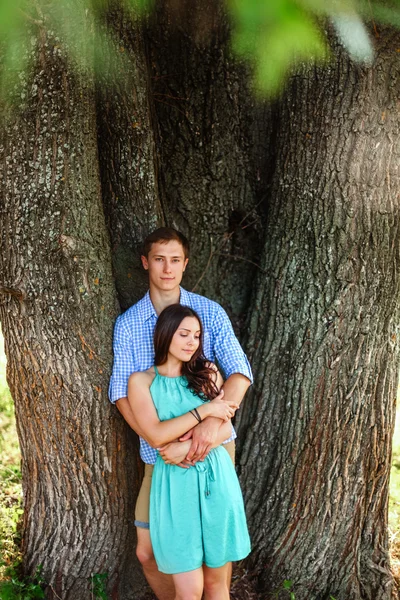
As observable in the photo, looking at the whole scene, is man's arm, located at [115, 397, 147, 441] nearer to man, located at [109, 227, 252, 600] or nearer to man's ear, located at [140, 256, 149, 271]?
man, located at [109, 227, 252, 600]

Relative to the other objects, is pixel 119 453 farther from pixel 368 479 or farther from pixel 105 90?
pixel 105 90

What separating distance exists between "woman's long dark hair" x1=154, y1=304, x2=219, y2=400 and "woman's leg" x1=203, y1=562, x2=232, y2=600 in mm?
885

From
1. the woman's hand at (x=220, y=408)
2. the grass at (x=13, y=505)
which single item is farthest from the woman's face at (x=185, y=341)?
the grass at (x=13, y=505)

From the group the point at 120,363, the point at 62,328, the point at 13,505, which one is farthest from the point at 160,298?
the point at 13,505

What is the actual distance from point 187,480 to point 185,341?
2.35 feet

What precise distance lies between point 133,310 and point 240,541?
1377 millimetres

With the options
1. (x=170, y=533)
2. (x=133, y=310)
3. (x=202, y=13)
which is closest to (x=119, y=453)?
(x=170, y=533)

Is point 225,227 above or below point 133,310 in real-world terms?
above

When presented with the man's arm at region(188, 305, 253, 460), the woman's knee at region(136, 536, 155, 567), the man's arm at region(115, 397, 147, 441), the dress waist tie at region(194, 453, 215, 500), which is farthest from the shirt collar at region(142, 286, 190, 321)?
the woman's knee at region(136, 536, 155, 567)

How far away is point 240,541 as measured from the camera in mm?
3031

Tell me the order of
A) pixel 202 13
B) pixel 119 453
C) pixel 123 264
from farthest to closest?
pixel 202 13 → pixel 123 264 → pixel 119 453

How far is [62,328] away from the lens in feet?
10.4

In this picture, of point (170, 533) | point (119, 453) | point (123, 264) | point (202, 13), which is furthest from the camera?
point (202, 13)

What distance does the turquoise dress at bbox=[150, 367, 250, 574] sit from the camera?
2.96 metres
